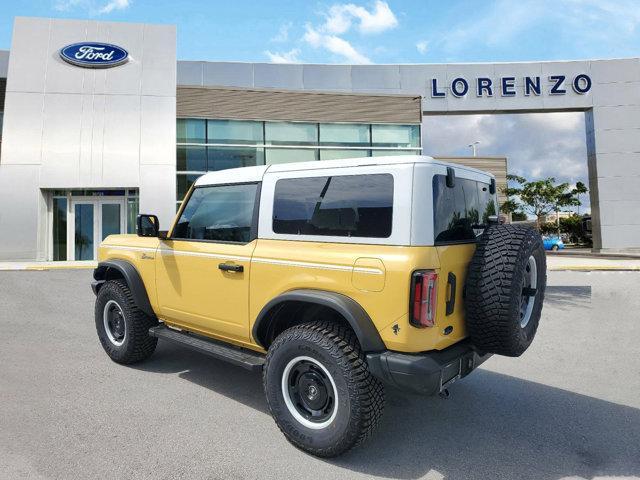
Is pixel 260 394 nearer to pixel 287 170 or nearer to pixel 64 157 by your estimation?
pixel 287 170

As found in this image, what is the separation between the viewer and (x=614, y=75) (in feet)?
80.3

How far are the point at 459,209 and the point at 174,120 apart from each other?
1590cm

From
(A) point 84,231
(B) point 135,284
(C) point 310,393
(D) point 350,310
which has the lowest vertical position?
(C) point 310,393

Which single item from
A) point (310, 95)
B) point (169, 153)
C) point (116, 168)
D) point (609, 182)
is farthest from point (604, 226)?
point (116, 168)

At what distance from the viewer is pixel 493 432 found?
10.8 ft

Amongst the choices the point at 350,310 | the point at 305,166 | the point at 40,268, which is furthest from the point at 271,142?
the point at 350,310

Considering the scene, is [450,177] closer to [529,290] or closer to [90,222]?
[529,290]

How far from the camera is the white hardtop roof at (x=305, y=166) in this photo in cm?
284

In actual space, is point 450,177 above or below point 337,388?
above

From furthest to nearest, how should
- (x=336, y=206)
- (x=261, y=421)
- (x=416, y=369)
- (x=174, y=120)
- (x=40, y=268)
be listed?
1. (x=174, y=120)
2. (x=40, y=268)
3. (x=261, y=421)
4. (x=336, y=206)
5. (x=416, y=369)

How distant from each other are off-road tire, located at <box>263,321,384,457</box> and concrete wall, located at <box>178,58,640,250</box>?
77.0 feet

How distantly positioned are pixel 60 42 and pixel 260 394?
18.7 m

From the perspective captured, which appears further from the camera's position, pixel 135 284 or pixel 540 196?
pixel 540 196

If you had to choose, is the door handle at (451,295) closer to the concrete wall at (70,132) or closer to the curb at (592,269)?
the curb at (592,269)
